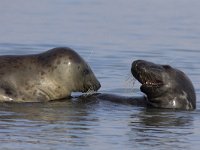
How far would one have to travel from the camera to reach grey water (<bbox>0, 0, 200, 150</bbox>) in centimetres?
1121

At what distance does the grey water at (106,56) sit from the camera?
11.2 m

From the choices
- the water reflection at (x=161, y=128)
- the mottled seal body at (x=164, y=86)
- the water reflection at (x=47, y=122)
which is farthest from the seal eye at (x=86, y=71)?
the water reflection at (x=161, y=128)

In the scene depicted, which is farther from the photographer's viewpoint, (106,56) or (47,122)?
(106,56)

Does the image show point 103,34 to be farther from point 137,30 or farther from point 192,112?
point 192,112

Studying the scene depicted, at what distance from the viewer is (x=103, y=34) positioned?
22.5 m

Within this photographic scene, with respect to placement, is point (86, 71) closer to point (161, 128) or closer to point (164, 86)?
point (164, 86)

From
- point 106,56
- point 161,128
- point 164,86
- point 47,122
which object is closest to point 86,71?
point 164,86

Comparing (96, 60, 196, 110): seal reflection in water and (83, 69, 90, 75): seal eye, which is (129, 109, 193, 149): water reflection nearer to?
(96, 60, 196, 110): seal reflection in water

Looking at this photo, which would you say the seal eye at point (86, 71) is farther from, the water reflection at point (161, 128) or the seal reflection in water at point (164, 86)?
the water reflection at point (161, 128)

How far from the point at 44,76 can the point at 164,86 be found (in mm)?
1563

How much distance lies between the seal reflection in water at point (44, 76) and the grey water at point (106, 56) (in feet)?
0.86

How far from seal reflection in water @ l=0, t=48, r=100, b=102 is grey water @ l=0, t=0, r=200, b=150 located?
0.26m

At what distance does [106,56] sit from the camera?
18812 mm

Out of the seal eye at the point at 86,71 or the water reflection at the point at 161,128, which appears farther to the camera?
the seal eye at the point at 86,71
